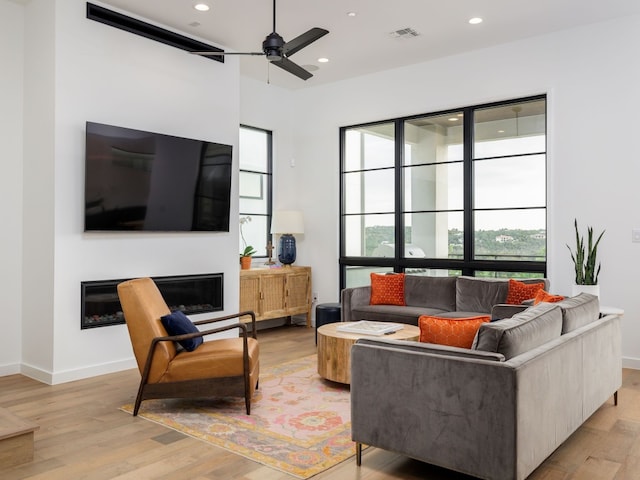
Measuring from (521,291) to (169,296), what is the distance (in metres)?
3.42

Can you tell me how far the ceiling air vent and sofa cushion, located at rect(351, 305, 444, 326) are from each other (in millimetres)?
2808

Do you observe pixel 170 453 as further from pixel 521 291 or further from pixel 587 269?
pixel 587 269

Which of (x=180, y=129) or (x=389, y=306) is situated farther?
(x=389, y=306)

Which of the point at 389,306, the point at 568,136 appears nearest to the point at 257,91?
the point at 389,306

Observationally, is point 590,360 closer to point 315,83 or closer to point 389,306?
point 389,306

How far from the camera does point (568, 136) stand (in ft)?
17.4

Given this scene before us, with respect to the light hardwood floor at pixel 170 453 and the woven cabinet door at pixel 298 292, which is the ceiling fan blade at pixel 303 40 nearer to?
the light hardwood floor at pixel 170 453

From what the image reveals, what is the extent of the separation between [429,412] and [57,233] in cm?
341

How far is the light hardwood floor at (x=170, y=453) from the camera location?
2.73m

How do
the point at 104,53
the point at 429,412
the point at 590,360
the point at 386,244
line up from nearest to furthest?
the point at 429,412 < the point at 590,360 < the point at 104,53 < the point at 386,244

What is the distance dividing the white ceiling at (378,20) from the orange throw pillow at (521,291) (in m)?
2.50

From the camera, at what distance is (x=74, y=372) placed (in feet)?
14.9

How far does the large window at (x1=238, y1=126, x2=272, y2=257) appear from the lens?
702 centimetres

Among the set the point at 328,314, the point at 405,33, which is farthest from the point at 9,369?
the point at 405,33
